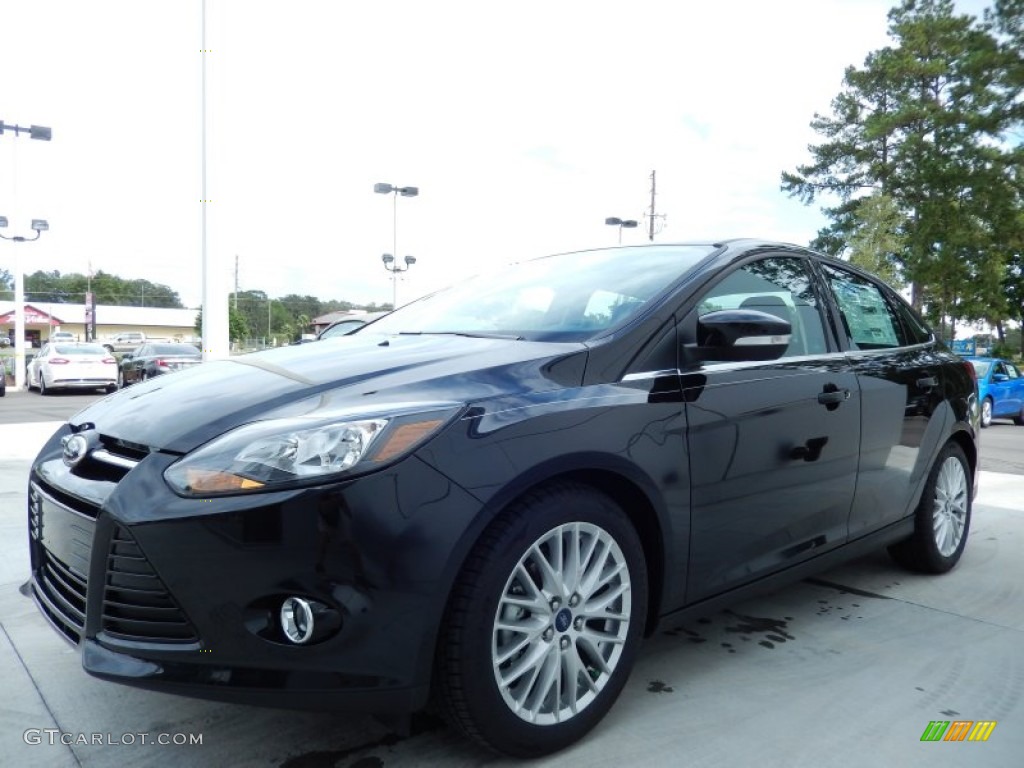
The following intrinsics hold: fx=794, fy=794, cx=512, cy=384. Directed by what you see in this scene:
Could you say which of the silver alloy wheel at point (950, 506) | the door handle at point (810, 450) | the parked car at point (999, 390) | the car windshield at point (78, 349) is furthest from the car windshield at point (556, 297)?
the car windshield at point (78, 349)

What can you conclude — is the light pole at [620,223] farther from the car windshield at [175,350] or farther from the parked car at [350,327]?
the parked car at [350,327]

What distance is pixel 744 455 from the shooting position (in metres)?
2.56

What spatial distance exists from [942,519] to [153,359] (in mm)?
19586

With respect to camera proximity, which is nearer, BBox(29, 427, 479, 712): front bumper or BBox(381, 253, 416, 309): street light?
BBox(29, 427, 479, 712): front bumper

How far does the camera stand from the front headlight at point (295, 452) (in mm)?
1791

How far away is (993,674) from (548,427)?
1961 mm

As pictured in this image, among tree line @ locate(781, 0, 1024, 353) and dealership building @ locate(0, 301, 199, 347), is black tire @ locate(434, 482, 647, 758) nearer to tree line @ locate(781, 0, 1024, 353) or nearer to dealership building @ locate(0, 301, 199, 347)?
tree line @ locate(781, 0, 1024, 353)

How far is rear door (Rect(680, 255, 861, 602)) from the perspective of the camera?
8.05ft

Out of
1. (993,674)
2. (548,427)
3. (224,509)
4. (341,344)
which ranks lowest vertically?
(993,674)

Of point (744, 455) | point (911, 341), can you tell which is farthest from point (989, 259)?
point (744, 455)

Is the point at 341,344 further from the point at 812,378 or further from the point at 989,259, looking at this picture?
the point at 989,259

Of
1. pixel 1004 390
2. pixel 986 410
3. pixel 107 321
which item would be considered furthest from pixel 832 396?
pixel 107 321

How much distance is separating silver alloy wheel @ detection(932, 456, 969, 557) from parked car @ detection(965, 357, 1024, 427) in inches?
494

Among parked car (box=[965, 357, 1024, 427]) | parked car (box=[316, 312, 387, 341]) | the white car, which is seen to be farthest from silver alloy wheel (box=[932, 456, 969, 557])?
the white car
